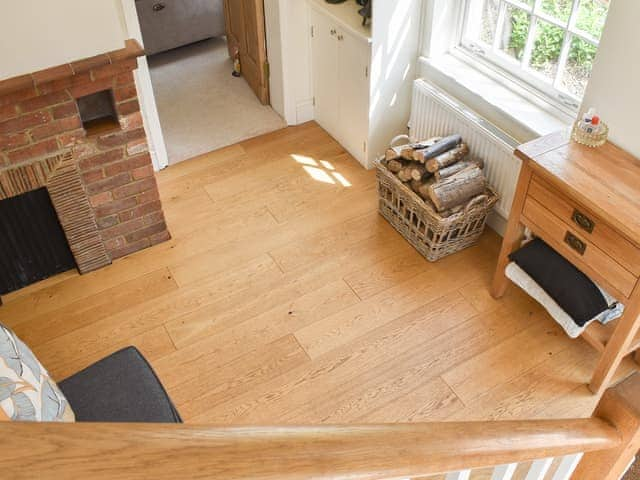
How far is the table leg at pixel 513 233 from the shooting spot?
2.56 meters


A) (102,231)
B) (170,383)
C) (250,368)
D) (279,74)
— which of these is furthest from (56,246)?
(279,74)

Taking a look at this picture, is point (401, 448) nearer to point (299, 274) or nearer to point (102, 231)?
point (299, 274)

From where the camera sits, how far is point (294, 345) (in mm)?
2840

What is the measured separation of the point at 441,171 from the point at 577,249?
32.9 inches

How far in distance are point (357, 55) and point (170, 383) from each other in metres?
1.98

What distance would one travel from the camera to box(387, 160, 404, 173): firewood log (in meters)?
3.20

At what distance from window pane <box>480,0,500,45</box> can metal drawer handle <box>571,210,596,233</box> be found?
47.2 inches

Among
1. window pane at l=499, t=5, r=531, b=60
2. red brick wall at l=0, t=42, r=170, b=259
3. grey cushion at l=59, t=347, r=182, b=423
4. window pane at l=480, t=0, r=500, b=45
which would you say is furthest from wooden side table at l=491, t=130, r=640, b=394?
red brick wall at l=0, t=42, r=170, b=259

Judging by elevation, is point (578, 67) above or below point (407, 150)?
above

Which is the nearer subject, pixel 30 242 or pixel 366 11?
pixel 30 242

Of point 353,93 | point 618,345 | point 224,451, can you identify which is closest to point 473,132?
point 353,93

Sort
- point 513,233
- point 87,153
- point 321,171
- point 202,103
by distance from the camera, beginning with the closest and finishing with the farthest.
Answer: point 513,233 → point 87,153 → point 321,171 → point 202,103

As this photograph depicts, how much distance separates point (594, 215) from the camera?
2.29 meters

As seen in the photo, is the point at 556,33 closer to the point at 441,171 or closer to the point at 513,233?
the point at 441,171
